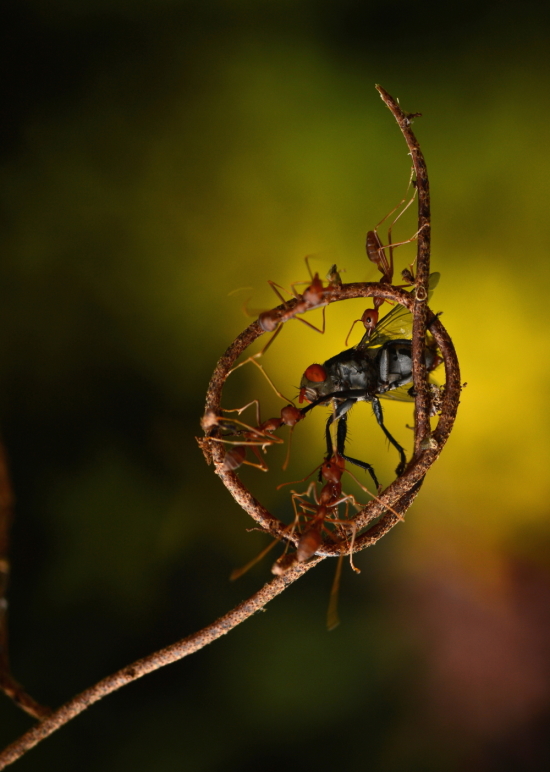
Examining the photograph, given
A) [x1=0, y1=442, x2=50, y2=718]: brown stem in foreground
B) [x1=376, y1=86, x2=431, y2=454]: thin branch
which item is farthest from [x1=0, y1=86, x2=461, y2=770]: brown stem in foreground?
[x1=0, y1=442, x2=50, y2=718]: brown stem in foreground

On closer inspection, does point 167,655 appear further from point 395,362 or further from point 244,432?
point 395,362

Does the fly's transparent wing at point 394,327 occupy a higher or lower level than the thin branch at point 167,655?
higher

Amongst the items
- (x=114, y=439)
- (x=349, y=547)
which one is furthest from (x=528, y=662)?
(x=114, y=439)

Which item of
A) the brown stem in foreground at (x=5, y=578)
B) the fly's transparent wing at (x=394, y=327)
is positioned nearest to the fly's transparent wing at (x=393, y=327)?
the fly's transparent wing at (x=394, y=327)

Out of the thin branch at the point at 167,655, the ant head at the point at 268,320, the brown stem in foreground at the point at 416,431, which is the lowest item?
the thin branch at the point at 167,655

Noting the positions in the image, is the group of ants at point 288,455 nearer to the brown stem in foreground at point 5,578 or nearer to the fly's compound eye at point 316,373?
the fly's compound eye at point 316,373

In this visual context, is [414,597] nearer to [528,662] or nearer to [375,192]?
[528,662]

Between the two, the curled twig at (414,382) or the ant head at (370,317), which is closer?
the curled twig at (414,382)

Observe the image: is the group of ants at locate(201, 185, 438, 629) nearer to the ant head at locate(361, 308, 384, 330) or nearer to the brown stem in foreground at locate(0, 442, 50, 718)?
the ant head at locate(361, 308, 384, 330)
